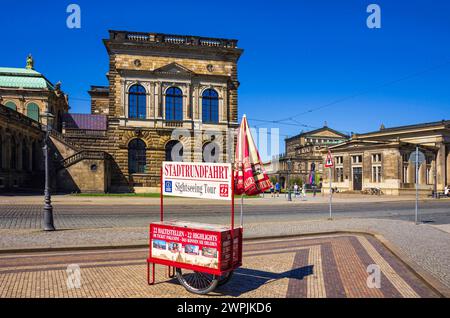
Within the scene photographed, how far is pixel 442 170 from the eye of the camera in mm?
59406

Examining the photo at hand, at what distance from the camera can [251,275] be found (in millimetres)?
8219

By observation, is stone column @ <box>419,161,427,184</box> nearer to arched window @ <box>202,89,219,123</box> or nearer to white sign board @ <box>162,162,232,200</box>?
arched window @ <box>202,89,219,123</box>

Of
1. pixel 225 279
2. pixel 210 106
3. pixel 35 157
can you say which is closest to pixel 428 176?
pixel 210 106

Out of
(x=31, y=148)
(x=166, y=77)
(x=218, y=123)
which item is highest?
(x=166, y=77)

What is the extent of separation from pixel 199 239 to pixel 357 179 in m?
56.7

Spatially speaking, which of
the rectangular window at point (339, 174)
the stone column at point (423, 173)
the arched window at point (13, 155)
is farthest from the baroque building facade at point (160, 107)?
the stone column at point (423, 173)

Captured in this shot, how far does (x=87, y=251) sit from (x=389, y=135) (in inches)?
2736

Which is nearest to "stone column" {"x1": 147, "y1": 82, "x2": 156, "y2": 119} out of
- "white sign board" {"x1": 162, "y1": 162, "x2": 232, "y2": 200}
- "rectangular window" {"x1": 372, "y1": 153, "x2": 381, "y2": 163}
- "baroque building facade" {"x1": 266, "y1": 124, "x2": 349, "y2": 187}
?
"rectangular window" {"x1": 372, "y1": 153, "x2": 381, "y2": 163}

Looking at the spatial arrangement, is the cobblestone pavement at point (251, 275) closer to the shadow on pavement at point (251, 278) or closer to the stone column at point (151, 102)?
the shadow on pavement at point (251, 278)

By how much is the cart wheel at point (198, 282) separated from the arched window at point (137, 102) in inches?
1516

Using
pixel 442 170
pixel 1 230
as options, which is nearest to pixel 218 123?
pixel 1 230

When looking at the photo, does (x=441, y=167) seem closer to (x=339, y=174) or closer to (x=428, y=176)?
(x=428, y=176)

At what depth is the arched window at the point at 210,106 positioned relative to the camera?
45969 mm
